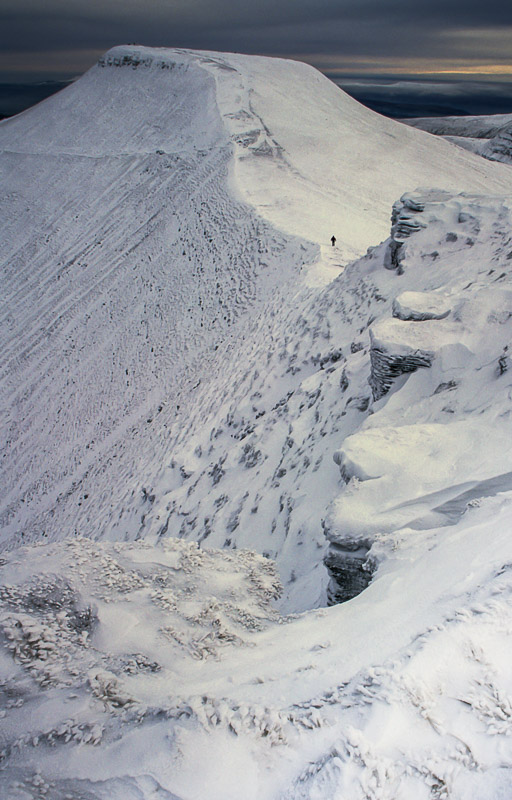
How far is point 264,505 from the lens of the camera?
800cm

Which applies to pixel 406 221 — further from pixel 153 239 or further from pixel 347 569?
pixel 153 239

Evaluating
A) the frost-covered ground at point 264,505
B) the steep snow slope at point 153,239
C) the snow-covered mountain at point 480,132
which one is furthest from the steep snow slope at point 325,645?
the snow-covered mountain at point 480,132

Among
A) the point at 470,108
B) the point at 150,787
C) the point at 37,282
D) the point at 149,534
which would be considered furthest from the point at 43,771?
the point at 470,108

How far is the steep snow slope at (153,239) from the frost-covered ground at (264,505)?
0.47 ft

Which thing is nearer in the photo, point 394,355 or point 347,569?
point 347,569

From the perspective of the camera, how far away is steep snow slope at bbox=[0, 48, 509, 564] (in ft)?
52.0

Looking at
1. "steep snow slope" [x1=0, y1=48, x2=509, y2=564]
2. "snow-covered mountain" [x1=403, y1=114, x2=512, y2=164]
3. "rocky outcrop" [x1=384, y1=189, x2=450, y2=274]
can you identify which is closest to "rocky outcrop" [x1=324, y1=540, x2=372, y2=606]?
"steep snow slope" [x1=0, y1=48, x2=509, y2=564]

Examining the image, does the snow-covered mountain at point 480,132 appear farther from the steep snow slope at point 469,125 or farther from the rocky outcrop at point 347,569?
the rocky outcrop at point 347,569

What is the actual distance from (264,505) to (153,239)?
64.5ft

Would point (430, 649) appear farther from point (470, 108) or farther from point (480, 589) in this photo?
point (470, 108)

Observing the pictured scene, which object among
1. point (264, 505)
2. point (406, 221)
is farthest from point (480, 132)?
point (264, 505)

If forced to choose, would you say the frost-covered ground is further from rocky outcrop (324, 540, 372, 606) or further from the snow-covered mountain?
the snow-covered mountain

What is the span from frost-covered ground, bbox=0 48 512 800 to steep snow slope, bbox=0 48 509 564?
14cm

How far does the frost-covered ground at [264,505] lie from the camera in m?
2.97
